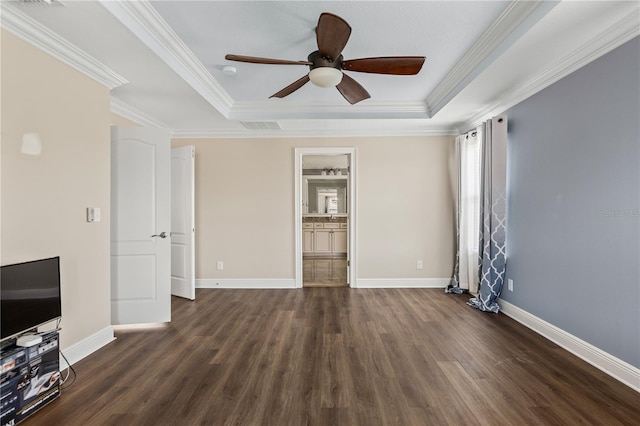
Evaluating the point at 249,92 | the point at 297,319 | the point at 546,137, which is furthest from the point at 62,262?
the point at 546,137

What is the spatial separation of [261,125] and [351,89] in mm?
1985

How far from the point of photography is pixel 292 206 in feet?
14.6

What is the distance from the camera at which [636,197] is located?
1.94m

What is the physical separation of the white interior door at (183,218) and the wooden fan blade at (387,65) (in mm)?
2689

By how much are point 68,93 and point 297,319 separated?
2.93 m

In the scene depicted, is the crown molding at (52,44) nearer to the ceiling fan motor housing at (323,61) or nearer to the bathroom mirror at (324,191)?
the ceiling fan motor housing at (323,61)

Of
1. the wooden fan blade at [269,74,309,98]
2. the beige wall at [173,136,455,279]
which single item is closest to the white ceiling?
the wooden fan blade at [269,74,309,98]

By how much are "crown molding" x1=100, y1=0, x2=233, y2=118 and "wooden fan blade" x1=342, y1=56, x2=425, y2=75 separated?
56.8 inches

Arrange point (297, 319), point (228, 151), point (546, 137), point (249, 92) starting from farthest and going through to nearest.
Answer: point (228, 151)
point (249, 92)
point (297, 319)
point (546, 137)

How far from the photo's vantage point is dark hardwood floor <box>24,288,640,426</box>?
1.70 m

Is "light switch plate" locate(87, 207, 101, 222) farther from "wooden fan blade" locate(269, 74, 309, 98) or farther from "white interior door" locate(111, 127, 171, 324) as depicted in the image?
"wooden fan blade" locate(269, 74, 309, 98)

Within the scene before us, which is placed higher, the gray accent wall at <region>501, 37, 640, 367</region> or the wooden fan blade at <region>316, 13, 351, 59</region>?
the wooden fan blade at <region>316, 13, 351, 59</region>

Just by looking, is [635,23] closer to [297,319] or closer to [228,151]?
[297,319]

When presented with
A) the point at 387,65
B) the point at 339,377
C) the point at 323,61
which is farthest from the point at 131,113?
the point at 339,377
